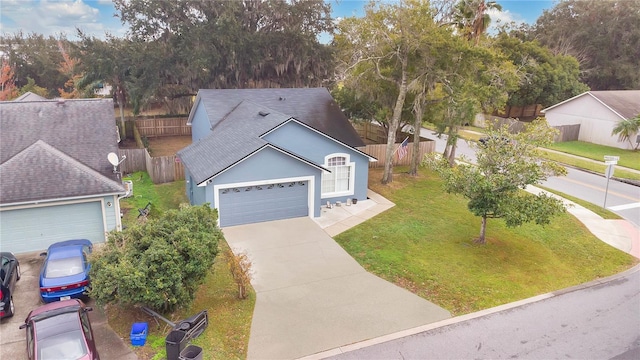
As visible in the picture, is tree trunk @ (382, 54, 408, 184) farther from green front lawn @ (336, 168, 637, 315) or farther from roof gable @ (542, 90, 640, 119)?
roof gable @ (542, 90, 640, 119)

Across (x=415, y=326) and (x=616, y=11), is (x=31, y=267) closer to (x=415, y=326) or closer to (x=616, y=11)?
(x=415, y=326)

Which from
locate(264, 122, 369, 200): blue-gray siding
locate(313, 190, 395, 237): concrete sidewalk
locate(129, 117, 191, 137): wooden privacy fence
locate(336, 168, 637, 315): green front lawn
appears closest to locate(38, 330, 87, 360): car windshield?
locate(336, 168, 637, 315): green front lawn

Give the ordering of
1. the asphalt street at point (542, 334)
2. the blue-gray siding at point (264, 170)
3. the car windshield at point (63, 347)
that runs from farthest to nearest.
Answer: the blue-gray siding at point (264, 170), the asphalt street at point (542, 334), the car windshield at point (63, 347)

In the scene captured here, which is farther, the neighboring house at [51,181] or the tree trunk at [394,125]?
the tree trunk at [394,125]

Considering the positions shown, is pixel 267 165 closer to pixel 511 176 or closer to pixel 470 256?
pixel 470 256

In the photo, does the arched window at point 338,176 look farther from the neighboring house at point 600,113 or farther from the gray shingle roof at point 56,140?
the neighboring house at point 600,113

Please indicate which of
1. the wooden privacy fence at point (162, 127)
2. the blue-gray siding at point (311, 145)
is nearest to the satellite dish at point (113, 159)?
the blue-gray siding at point (311, 145)

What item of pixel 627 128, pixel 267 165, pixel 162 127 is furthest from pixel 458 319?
pixel 162 127
